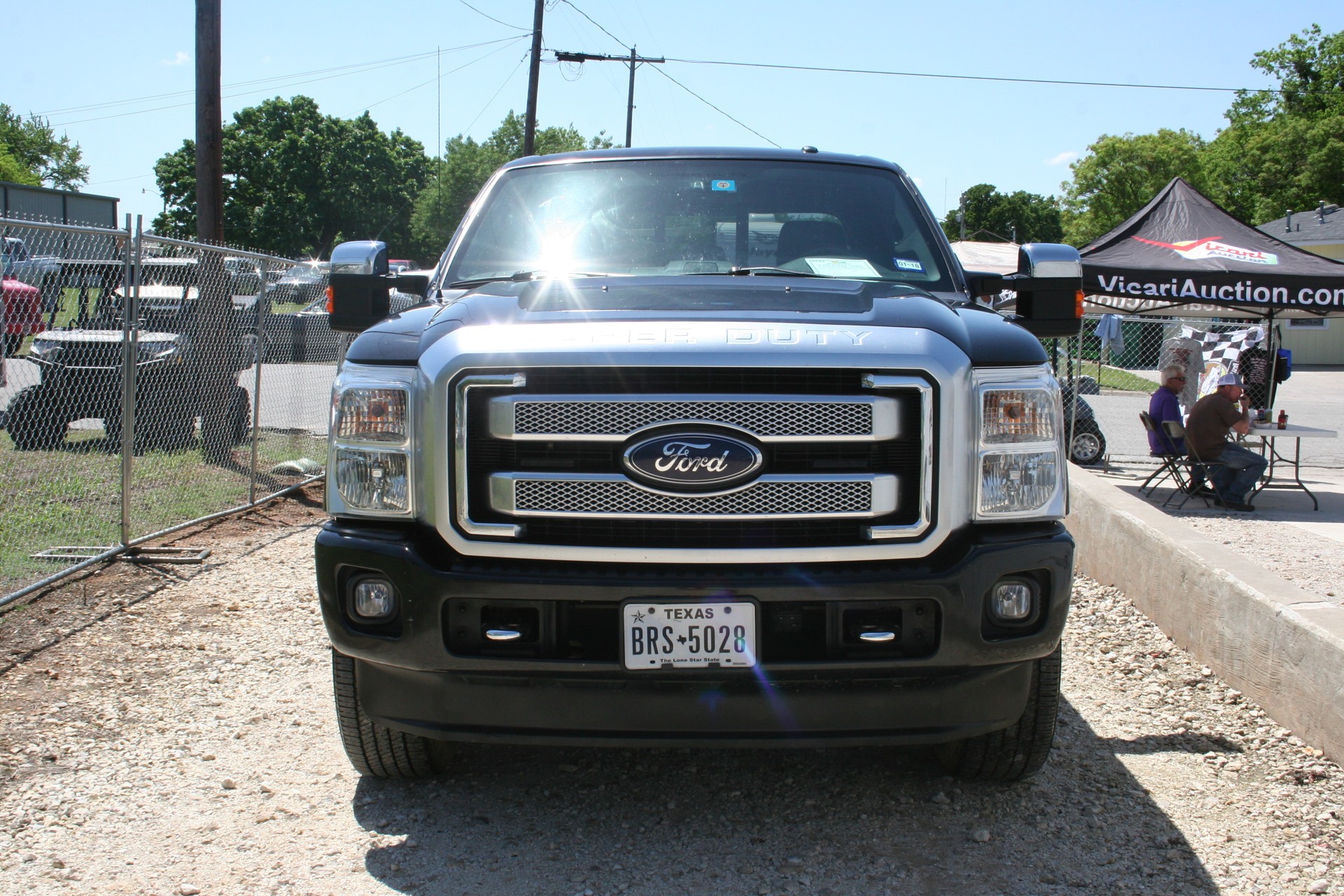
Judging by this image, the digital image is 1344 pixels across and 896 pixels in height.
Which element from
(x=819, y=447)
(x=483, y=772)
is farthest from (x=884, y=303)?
(x=483, y=772)

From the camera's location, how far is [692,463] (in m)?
2.73

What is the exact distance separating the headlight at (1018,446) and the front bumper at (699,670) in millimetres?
77

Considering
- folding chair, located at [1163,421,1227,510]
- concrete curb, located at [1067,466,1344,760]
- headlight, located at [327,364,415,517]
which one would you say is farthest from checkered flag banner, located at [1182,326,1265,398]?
headlight, located at [327,364,415,517]

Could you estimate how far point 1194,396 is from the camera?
1282cm

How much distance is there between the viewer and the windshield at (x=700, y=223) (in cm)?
388

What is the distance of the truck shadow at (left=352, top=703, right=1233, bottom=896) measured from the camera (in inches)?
114

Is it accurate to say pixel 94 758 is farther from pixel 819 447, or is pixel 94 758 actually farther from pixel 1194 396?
pixel 1194 396

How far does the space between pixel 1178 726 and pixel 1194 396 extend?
32.0 feet

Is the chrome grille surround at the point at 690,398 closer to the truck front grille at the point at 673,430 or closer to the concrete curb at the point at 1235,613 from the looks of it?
the truck front grille at the point at 673,430

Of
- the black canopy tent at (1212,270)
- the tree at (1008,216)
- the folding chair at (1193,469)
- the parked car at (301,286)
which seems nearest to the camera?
the parked car at (301,286)

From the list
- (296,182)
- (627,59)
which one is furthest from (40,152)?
(627,59)

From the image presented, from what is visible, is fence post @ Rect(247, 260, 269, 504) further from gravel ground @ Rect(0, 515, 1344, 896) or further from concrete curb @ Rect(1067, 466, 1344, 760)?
concrete curb @ Rect(1067, 466, 1344, 760)

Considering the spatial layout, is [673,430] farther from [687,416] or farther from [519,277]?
[519,277]

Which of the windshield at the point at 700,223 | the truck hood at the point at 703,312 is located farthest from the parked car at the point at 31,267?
the truck hood at the point at 703,312
